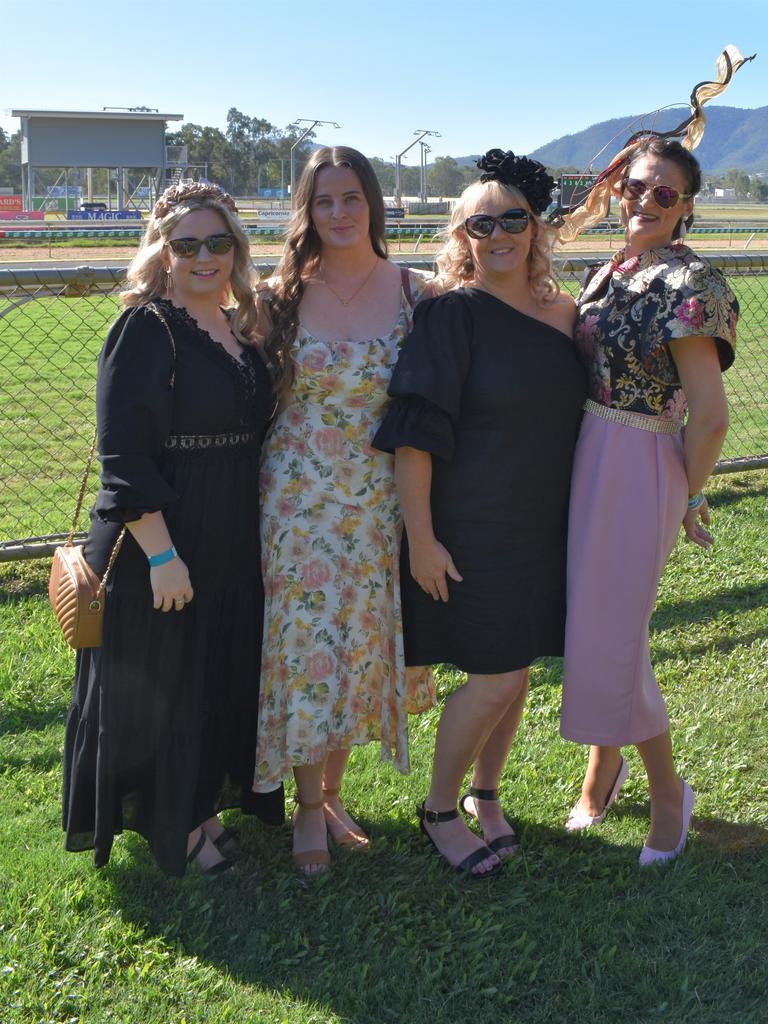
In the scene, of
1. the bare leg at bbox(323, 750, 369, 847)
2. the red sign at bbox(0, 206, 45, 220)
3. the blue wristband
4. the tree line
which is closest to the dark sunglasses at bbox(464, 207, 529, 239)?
the blue wristband

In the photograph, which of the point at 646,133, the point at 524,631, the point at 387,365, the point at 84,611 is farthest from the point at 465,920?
the point at 646,133

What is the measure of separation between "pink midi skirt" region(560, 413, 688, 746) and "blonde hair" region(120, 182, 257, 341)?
98 cm

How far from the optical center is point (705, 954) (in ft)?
9.06

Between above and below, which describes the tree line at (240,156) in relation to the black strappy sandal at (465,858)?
above

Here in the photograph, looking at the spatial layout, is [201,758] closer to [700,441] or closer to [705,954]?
[705,954]

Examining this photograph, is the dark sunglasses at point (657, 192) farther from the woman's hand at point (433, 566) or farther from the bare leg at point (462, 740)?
the bare leg at point (462, 740)

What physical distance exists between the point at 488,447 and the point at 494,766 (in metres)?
1.08

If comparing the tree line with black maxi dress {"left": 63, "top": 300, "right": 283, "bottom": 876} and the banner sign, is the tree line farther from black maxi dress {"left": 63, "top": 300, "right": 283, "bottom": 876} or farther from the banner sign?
black maxi dress {"left": 63, "top": 300, "right": 283, "bottom": 876}

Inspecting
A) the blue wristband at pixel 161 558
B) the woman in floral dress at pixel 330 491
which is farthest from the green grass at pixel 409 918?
the blue wristband at pixel 161 558

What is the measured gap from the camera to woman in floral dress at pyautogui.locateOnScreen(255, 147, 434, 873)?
9.66 ft

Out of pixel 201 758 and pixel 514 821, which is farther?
pixel 514 821

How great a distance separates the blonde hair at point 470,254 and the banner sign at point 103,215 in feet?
142

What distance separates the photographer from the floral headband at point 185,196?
285 centimetres

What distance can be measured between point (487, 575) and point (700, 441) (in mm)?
654
